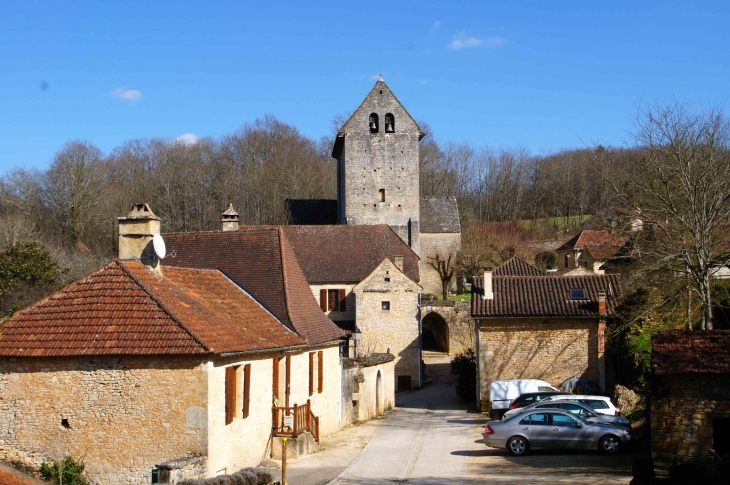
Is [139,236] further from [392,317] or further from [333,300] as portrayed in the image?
[333,300]

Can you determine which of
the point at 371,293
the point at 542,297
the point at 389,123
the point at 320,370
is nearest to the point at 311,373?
the point at 320,370

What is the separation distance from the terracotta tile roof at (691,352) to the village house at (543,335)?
11.0 m

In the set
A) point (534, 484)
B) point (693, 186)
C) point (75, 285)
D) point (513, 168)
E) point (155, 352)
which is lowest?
point (534, 484)

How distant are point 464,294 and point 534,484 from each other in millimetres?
40351

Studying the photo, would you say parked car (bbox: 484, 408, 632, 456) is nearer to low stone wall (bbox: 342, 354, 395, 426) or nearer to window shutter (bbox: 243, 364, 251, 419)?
window shutter (bbox: 243, 364, 251, 419)

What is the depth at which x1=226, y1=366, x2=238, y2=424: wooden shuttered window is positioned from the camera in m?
15.8

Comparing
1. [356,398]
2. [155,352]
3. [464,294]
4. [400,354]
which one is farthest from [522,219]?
[155,352]

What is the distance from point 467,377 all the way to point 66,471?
63.9ft

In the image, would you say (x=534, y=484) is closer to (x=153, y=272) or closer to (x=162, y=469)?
(x=162, y=469)

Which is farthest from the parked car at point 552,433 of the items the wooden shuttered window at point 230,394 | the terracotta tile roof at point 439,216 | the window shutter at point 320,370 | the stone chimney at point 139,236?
the terracotta tile roof at point 439,216

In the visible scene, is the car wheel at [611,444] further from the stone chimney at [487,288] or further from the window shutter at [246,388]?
the stone chimney at [487,288]

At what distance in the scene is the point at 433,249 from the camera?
52.9 m

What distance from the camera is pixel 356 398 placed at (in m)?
26.3

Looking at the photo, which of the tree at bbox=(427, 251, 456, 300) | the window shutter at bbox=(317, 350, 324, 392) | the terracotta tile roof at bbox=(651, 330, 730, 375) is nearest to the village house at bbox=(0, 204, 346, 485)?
the window shutter at bbox=(317, 350, 324, 392)
